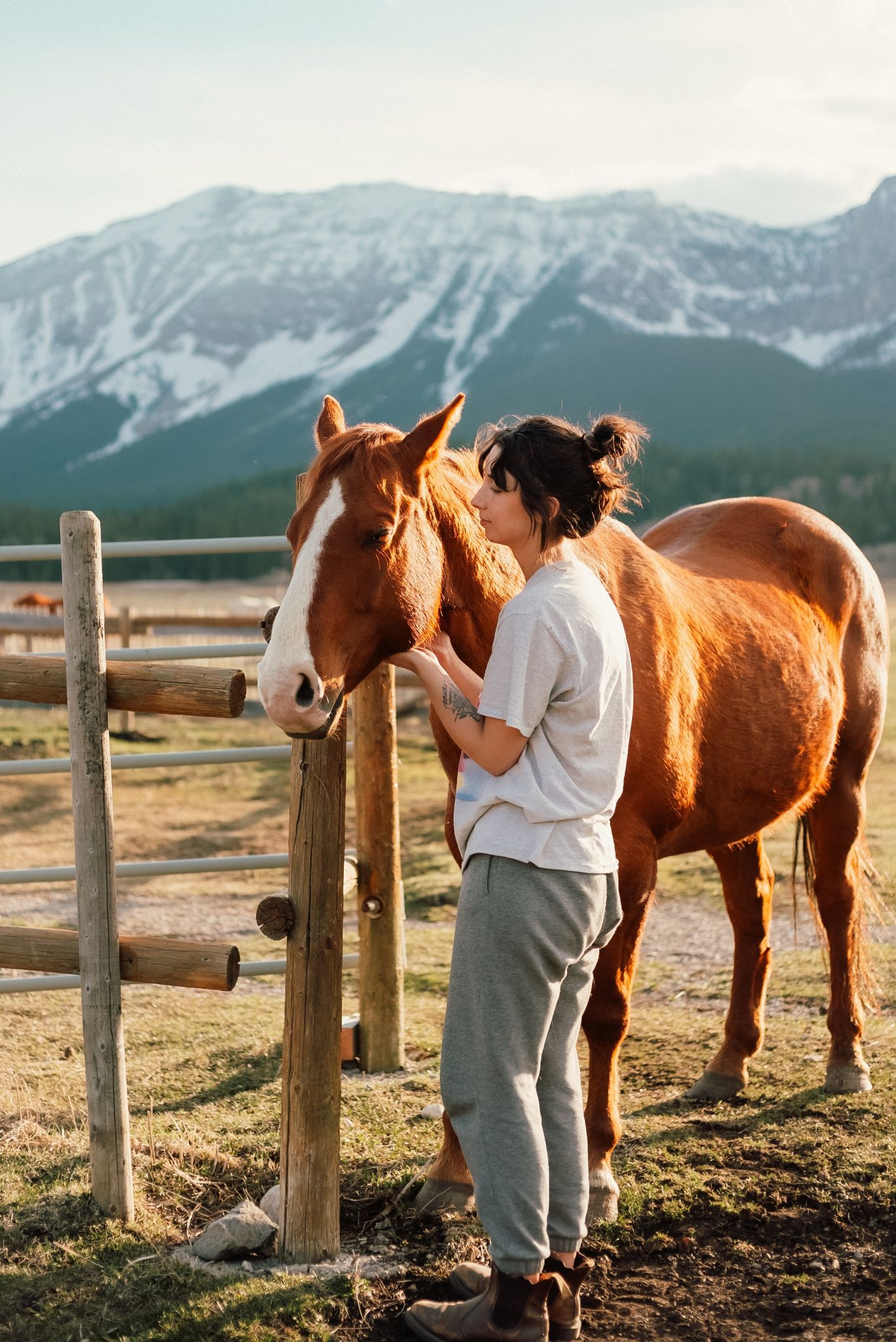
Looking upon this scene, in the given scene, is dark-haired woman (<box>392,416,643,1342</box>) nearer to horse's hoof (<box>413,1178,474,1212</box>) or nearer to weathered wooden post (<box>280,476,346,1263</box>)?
weathered wooden post (<box>280,476,346,1263</box>)

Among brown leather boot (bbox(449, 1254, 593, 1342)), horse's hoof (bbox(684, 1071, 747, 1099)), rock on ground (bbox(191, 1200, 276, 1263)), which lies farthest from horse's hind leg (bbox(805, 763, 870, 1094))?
rock on ground (bbox(191, 1200, 276, 1263))

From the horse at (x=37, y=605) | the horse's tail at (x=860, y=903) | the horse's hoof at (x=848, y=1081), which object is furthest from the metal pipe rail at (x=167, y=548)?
the horse at (x=37, y=605)

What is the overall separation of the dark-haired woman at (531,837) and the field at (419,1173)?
0.53 m

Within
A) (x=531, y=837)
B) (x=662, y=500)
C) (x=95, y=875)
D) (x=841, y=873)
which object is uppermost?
(x=662, y=500)

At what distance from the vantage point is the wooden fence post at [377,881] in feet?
14.0

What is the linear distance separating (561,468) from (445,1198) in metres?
2.03

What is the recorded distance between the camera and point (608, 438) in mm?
2398

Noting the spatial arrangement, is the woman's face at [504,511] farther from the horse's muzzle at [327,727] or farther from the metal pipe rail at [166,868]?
the metal pipe rail at [166,868]

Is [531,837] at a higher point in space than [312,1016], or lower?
higher

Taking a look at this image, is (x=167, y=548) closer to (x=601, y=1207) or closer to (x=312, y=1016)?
(x=312, y=1016)

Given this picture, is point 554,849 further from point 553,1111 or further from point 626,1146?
point 626,1146

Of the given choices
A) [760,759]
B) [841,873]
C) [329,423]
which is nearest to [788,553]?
[760,759]

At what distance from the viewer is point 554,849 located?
232 centimetres

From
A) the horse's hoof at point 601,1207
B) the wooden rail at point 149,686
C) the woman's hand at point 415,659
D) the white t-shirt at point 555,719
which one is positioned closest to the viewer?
the white t-shirt at point 555,719
